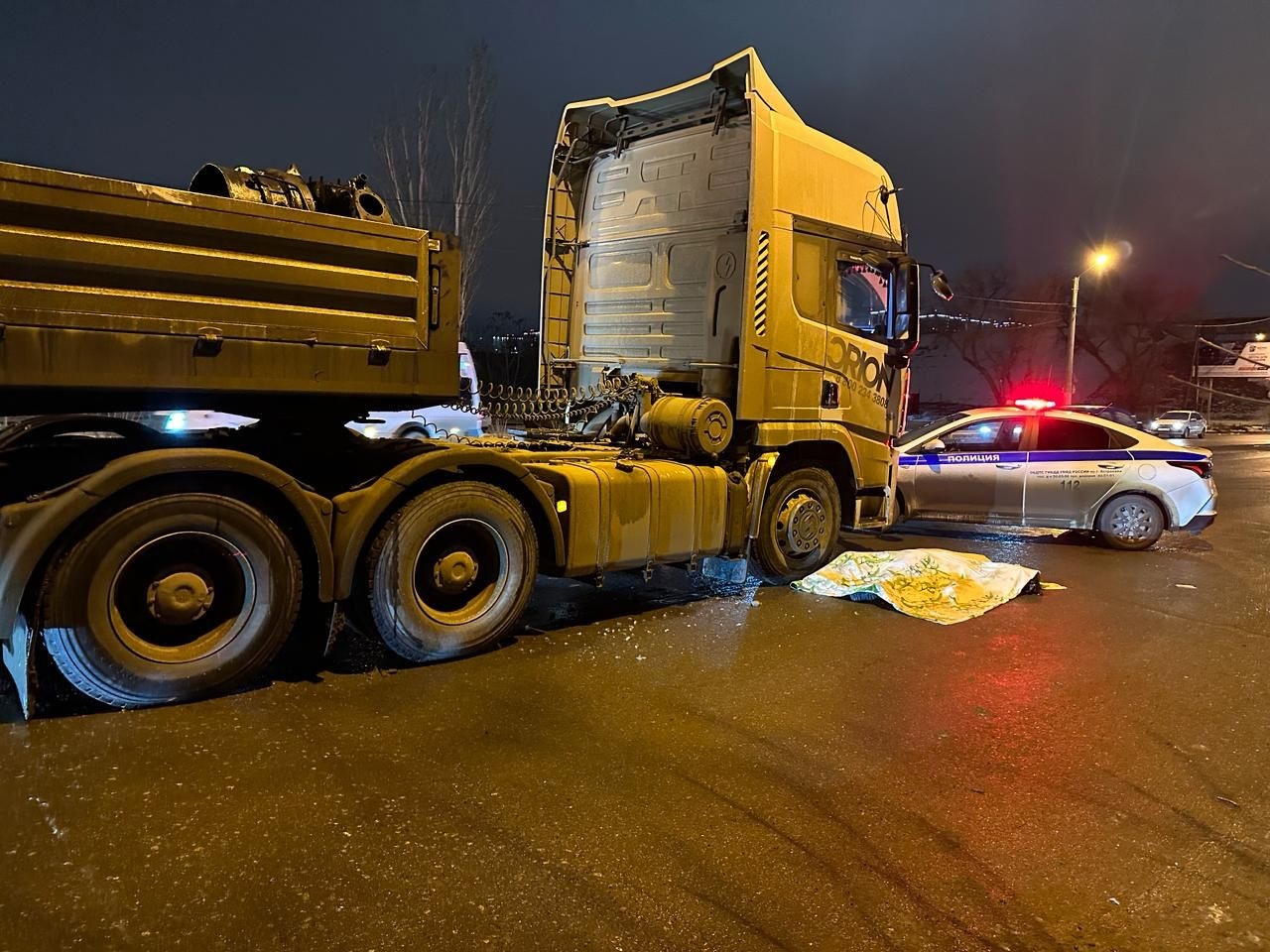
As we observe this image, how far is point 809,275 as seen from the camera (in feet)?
23.5

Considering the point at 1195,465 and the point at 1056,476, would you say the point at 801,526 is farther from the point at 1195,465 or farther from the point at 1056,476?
the point at 1195,465

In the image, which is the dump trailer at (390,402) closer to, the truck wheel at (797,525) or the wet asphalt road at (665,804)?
the truck wheel at (797,525)

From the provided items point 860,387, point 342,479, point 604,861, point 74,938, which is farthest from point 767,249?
point 74,938

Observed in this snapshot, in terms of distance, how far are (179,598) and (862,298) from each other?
594cm

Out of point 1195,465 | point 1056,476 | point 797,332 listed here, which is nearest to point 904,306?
point 797,332

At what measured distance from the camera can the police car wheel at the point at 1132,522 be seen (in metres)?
9.68

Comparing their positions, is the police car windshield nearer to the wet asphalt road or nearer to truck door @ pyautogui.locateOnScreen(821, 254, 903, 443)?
truck door @ pyautogui.locateOnScreen(821, 254, 903, 443)

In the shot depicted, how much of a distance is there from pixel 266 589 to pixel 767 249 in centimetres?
449

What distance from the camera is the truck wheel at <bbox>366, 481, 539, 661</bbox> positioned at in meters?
4.84

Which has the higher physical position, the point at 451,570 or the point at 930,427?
the point at 930,427

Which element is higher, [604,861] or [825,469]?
[825,469]

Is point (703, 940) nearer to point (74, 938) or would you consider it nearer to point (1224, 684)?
point (74, 938)

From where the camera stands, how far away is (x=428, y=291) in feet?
16.0

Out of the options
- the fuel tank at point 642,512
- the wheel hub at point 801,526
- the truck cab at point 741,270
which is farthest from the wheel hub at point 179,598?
the wheel hub at point 801,526
